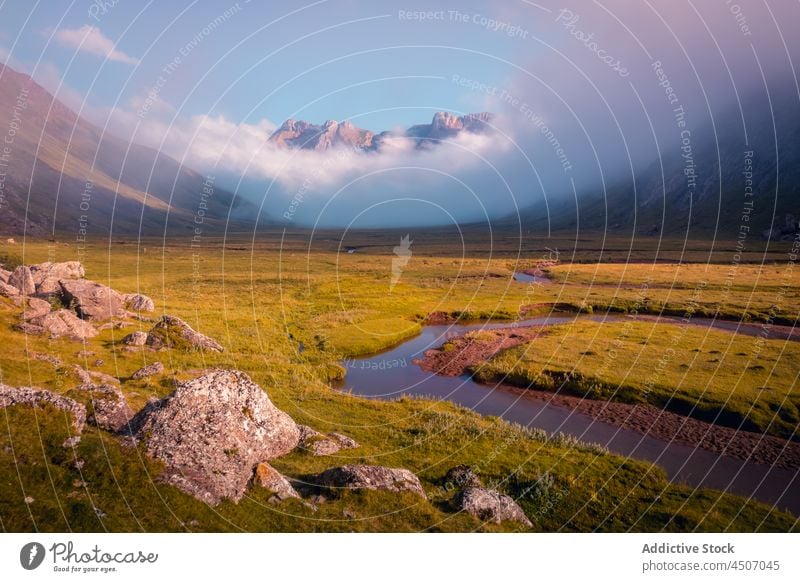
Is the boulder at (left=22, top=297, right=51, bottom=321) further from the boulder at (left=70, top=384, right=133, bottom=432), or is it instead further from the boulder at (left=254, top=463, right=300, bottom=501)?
the boulder at (left=254, top=463, right=300, bottom=501)

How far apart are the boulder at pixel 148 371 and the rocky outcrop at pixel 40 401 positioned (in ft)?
46.7

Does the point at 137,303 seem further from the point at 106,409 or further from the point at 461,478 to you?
the point at 461,478

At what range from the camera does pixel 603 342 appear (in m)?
50.7

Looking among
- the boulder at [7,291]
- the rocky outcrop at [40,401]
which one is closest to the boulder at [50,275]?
the boulder at [7,291]

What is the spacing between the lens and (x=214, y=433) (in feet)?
58.9

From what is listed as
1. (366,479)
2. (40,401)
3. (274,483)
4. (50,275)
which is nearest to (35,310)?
(50,275)

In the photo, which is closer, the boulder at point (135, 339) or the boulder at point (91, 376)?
the boulder at point (91, 376)

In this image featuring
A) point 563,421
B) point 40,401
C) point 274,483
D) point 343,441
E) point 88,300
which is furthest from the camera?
point 88,300

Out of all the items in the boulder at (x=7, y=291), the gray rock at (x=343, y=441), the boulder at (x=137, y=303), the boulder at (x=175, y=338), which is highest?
the boulder at (x=7, y=291)

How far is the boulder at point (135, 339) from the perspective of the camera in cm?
3744

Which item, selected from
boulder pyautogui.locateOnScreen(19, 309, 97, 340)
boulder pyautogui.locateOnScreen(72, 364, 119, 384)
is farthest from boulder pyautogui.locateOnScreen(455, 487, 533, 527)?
boulder pyautogui.locateOnScreen(19, 309, 97, 340)

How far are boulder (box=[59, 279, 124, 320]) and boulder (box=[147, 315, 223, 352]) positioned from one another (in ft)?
24.6

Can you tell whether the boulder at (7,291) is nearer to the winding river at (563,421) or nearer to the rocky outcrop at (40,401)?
the rocky outcrop at (40,401)

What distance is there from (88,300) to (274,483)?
35.9 meters
